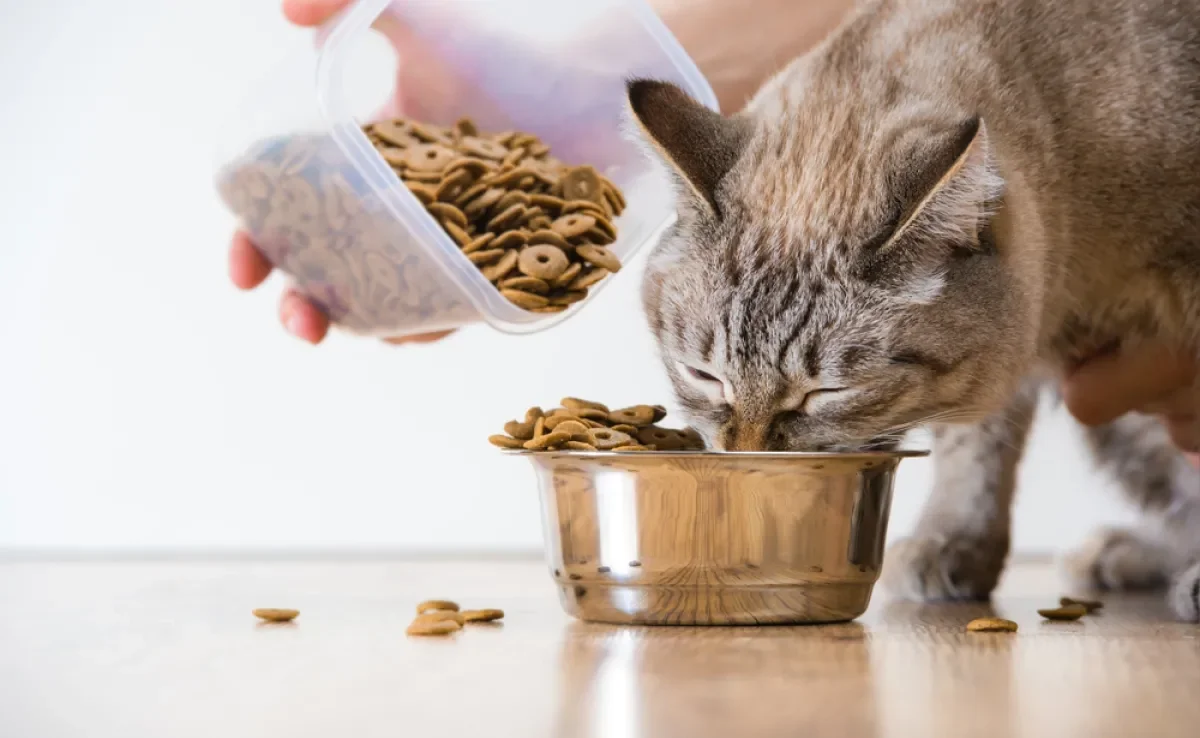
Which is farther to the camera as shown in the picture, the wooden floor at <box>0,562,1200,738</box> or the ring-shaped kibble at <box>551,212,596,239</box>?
the ring-shaped kibble at <box>551,212,596,239</box>

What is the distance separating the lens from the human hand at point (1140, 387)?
72.9 inches

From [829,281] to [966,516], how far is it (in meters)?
0.67

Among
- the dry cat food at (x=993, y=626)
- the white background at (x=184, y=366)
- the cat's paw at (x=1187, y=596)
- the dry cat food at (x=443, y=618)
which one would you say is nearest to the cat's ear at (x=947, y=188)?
the dry cat food at (x=993, y=626)

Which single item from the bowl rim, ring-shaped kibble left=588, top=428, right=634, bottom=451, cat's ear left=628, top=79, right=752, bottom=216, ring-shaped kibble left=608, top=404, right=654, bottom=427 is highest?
cat's ear left=628, top=79, right=752, bottom=216

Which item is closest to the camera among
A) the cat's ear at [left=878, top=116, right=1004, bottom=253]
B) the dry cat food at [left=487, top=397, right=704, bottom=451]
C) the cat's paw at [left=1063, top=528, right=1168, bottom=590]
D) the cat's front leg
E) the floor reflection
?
the floor reflection

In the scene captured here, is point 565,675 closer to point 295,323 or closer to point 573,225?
point 573,225

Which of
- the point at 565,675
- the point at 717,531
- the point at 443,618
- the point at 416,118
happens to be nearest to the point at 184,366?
the point at 416,118

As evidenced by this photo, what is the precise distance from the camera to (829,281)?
1.49 metres

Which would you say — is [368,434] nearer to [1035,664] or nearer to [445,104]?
[445,104]

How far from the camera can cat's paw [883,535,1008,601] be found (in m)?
1.89

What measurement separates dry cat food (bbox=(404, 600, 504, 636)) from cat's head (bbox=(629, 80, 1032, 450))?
1.23 ft

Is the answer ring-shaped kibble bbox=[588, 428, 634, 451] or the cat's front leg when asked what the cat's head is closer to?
ring-shaped kibble bbox=[588, 428, 634, 451]

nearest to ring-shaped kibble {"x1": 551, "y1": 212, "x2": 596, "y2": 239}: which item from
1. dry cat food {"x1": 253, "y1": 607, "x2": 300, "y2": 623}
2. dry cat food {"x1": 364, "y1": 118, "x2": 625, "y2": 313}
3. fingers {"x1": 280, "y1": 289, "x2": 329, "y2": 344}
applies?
dry cat food {"x1": 364, "y1": 118, "x2": 625, "y2": 313}

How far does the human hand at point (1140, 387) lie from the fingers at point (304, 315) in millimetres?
1205
